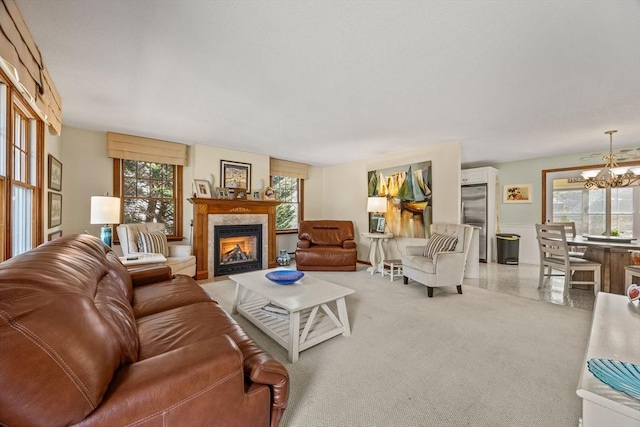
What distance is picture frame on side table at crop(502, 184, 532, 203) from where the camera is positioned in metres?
5.53

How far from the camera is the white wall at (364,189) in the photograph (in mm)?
4176

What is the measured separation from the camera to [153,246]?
3633mm

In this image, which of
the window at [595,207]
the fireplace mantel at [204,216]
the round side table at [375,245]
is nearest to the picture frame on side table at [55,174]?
the fireplace mantel at [204,216]

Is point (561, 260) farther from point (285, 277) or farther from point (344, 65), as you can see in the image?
point (344, 65)

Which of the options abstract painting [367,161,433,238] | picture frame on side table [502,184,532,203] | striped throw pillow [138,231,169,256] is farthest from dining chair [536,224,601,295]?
striped throw pillow [138,231,169,256]

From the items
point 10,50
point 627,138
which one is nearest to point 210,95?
point 10,50

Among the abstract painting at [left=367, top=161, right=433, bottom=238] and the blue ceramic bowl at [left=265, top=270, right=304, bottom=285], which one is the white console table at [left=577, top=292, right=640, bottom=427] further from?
the abstract painting at [left=367, top=161, right=433, bottom=238]

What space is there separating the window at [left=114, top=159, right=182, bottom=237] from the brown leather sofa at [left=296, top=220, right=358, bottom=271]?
2.18 metres

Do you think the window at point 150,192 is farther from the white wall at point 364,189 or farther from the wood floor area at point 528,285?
the wood floor area at point 528,285

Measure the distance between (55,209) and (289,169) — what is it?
3770mm

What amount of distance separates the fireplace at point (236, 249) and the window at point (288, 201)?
984 millimetres

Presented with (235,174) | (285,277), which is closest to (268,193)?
(235,174)

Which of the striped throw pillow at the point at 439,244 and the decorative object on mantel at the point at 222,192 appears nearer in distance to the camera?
the striped throw pillow at the point at 439,244

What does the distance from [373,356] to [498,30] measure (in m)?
2.34
